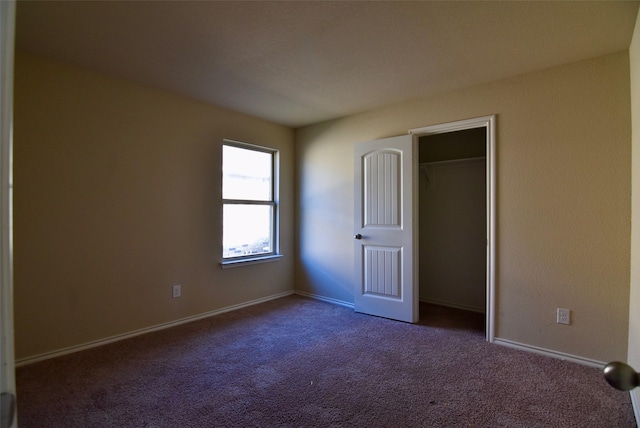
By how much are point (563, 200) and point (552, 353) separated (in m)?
1.24

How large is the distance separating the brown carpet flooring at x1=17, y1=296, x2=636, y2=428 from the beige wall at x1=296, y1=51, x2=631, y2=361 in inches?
12.6

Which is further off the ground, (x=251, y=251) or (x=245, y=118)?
(x=245, y=118)

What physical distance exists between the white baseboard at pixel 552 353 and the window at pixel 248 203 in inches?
106

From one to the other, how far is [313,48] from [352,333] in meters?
2.49

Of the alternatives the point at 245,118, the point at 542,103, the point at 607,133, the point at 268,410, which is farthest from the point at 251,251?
the point at 607,133

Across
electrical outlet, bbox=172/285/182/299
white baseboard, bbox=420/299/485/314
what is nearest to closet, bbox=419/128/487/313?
white baseboard, bbox=420/299/485/314

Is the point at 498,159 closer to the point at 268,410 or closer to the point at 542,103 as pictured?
the point at 542,103

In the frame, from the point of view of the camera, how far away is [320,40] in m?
2.23

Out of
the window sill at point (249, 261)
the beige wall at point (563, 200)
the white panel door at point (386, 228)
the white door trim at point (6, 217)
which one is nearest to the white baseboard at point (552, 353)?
the beige wall at point (563, 200)

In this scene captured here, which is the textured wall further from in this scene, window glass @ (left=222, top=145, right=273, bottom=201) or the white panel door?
window glass @ (left=222, top=145, right=273, bottom=201)

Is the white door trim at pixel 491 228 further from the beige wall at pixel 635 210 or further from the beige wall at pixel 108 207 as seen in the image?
the beige wall at pixel 108 207

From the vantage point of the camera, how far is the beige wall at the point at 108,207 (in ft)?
7.99

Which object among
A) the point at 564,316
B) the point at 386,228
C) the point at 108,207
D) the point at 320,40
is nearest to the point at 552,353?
the point at 564,316

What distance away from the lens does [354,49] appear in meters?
2.36
